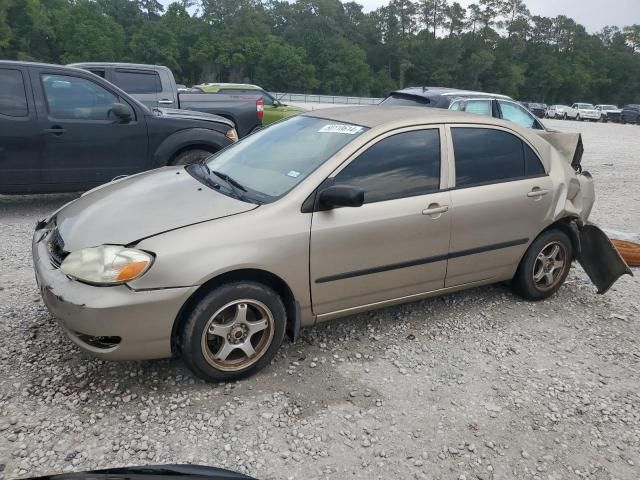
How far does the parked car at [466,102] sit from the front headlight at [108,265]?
616 cm

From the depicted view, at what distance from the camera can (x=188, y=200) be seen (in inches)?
128

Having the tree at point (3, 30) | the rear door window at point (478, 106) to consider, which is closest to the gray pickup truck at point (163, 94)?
the rear door window at point (478, 106)

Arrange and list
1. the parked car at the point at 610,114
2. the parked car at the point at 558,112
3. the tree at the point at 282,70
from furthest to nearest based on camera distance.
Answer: the tree at the point at 282,70 → the parked car at the point at 558,112 → the parked car at the point at 610,114

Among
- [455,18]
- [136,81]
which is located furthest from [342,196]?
[455,18]

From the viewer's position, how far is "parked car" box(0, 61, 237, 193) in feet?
19.9

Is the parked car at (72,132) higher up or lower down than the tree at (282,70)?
lower down

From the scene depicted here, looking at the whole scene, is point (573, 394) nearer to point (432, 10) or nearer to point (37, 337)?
point (37, 337)

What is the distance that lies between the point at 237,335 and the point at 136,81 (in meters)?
8.80

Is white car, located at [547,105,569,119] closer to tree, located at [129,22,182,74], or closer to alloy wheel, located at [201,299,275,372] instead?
alloy wheel, located at [201,299,275,372]

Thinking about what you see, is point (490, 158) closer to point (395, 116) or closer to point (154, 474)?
point (395, 116)

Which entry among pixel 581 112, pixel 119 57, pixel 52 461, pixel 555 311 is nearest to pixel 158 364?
pixel 52 461

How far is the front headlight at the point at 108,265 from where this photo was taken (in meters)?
2.75

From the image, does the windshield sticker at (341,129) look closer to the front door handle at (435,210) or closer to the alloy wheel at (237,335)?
the front door handle at (435,210)

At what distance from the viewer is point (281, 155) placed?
3.71 m
